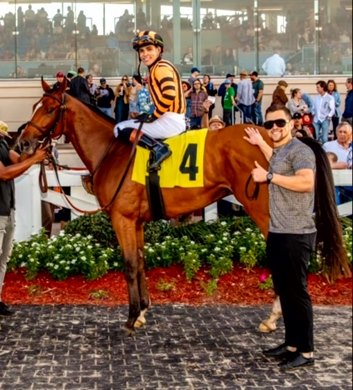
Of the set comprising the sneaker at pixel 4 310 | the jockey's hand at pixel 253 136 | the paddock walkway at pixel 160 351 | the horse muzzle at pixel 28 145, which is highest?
the jockey's hand at pixel 253 136

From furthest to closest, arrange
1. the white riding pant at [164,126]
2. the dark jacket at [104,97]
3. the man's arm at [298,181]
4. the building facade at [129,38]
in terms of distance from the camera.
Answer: the dark jacket at [104,97]
the building facade at [129,38]
the white riding pant at [164,126]
the man's arm at [298,181]

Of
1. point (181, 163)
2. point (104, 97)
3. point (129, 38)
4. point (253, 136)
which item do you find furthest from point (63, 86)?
point (129, 38)

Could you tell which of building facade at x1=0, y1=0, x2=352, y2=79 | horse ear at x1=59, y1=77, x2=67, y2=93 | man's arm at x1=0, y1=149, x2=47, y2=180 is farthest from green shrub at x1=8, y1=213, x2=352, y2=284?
building facade at x1=0, y1=0, x2=352, y2=79

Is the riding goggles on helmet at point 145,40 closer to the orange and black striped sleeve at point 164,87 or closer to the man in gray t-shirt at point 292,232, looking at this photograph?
the orange and black striped sleeve at point 164,87

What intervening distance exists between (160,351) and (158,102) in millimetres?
2320

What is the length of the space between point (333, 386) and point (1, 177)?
3661 millimetres

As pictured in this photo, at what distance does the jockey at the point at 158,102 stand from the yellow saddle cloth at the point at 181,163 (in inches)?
3.0

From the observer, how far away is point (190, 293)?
940cm

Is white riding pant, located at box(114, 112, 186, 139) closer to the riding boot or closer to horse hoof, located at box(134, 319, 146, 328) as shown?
the riding boot

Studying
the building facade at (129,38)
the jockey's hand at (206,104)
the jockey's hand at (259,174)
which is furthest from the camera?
the jockey's hand at (206,104)

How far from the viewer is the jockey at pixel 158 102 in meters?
7.96

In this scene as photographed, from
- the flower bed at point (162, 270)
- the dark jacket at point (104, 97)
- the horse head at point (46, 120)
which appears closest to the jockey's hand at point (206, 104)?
the dark jacket at point (104, 97)

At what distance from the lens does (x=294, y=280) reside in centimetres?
664

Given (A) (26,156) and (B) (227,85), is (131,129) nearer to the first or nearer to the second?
(A) (26,156)
